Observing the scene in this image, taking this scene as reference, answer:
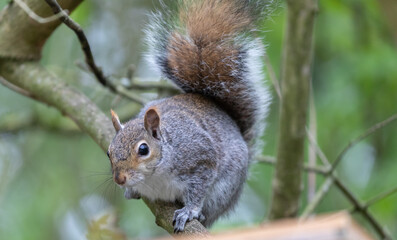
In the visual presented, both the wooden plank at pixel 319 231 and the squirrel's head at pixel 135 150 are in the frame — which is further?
the squirrel's head at pixel 135 150

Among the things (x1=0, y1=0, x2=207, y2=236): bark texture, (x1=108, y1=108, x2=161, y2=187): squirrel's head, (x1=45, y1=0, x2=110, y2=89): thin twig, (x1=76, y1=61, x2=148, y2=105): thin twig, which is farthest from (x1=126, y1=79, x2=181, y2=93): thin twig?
(x1=108, y1=108, x2=161, y2=187): squirrel's head

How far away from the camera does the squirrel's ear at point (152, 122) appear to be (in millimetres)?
2729

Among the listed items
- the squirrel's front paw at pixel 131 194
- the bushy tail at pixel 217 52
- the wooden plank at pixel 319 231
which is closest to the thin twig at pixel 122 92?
the bushy tail at pixel 217 52

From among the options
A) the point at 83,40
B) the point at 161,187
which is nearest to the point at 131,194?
the point at 161,187

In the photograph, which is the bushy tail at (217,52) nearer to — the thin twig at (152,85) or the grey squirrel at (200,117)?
the grey squirrel at (200,117)

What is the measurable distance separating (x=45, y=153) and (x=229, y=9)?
101 inches

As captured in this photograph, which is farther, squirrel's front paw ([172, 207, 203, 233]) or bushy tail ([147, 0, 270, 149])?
bushy tail ([147, 0, 270, 149])

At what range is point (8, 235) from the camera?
4.47m

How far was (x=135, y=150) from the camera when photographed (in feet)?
8.75

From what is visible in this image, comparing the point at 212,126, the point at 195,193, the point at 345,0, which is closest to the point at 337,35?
the point at 345,0

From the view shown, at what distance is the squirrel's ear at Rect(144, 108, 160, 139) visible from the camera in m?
2.73

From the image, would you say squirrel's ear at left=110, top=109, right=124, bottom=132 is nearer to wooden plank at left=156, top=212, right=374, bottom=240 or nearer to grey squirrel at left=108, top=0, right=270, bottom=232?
grey squirrel at left=108, top=0, right=270, bottom=232

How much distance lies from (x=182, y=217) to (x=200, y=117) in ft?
2.49

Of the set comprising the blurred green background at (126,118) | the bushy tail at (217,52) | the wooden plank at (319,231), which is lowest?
the blurred green background at (126,118)
